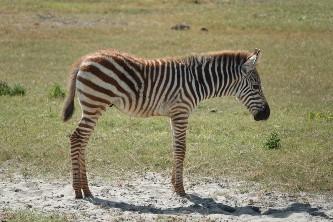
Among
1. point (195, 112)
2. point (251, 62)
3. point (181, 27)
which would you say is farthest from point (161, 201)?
point (181, 27)

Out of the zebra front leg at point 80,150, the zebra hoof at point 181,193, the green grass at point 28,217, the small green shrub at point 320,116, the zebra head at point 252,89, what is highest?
the zebra head at point 252,89

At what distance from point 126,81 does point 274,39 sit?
65.2 ft

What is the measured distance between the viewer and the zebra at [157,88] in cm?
988

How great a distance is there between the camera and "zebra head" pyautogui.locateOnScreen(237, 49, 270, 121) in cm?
1060

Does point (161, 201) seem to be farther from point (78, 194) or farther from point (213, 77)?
point (213, 77)

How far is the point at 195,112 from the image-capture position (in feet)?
54.0

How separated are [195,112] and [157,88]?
6205 mm

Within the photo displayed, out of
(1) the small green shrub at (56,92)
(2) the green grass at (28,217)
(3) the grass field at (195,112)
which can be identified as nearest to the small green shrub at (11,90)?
(3) the grass field at (195,112)

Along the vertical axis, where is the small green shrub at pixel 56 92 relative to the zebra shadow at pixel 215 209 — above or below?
above

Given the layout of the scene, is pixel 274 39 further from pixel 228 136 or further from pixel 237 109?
pixel 228 136

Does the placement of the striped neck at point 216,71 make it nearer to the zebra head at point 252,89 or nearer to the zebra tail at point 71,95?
the zebra head at point 252,89

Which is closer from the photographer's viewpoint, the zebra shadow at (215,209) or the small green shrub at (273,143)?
the zebra shadow at (215,209)

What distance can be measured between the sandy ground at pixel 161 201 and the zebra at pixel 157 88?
366 millimetres

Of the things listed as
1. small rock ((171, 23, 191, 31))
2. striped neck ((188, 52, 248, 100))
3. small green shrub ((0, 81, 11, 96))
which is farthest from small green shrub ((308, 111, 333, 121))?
small rock ((171, 23, 191, 31))
